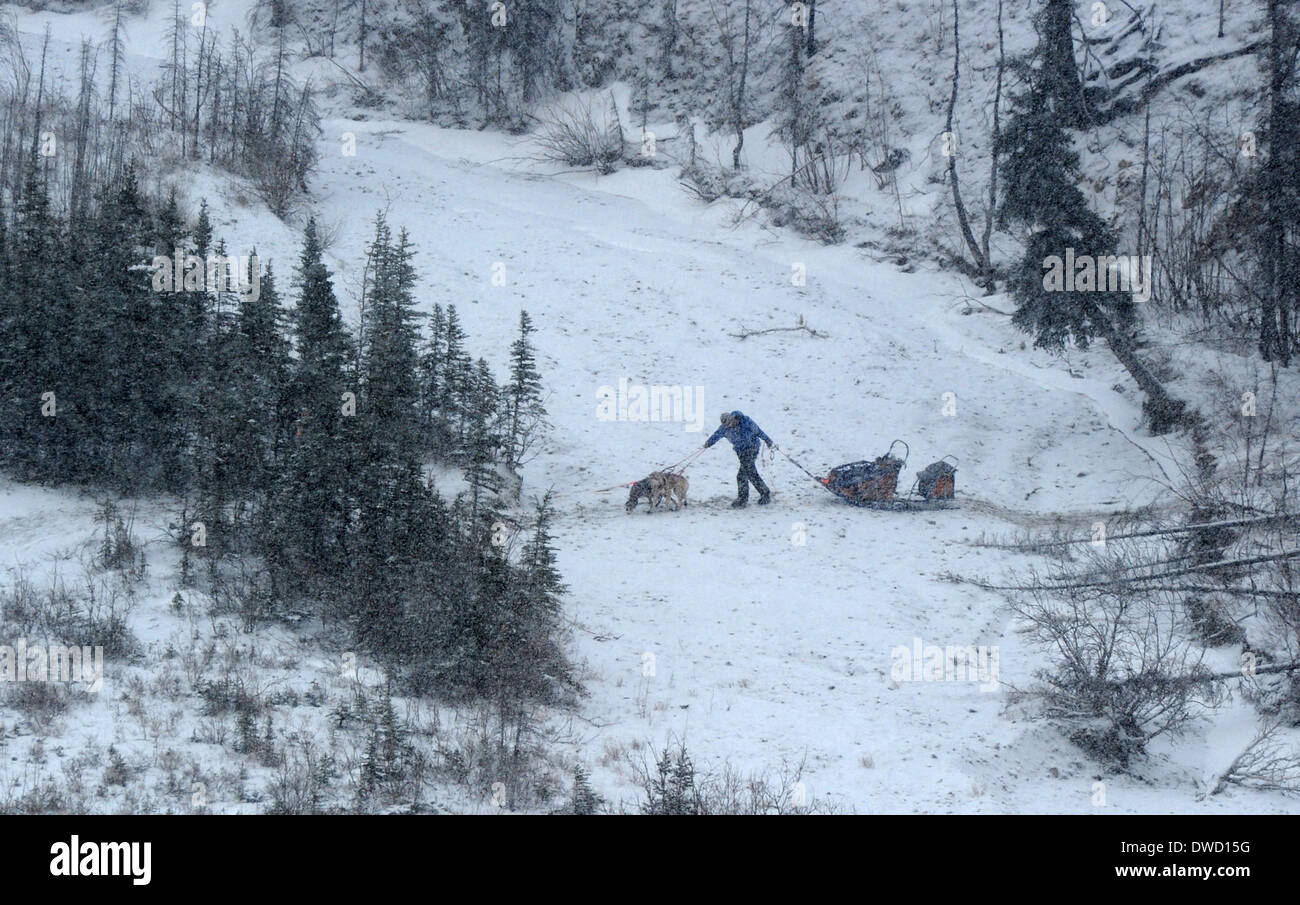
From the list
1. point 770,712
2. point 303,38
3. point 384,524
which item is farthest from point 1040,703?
point 303,38

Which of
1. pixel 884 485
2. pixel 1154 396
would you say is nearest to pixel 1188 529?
pixel 884 485

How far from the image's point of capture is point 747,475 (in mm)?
17062

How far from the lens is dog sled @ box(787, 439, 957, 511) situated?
Result: 17219 millimetres

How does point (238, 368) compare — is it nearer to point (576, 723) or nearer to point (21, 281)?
point (21, 281)

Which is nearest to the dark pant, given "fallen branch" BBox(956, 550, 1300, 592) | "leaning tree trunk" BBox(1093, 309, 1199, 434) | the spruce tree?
the spruce tree

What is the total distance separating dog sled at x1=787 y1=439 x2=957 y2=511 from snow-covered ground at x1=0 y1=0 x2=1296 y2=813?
0.93 feet

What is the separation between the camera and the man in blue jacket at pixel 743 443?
16766mm

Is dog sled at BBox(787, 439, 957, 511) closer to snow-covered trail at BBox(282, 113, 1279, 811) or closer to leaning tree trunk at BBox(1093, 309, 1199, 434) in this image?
snow-covered trail at BBox(282, 113, 1279, 811)

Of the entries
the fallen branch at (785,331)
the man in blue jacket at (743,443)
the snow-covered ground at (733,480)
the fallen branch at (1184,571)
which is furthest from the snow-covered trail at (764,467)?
the fallen branch at (1184,571)

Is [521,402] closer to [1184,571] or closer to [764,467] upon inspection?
[764,467]

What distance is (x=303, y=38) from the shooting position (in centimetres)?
3794

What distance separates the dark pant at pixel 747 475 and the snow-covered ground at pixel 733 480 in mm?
471

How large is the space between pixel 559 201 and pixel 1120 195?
50.5ft

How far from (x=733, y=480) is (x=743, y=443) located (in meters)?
1.96
